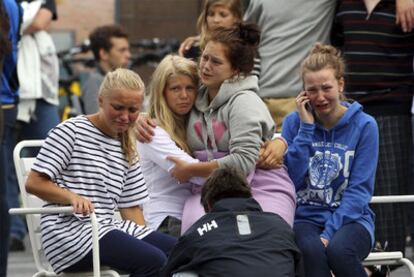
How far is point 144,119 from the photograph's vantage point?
662cm

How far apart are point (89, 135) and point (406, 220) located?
2.58 metres

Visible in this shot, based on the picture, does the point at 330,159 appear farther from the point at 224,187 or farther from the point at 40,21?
the point at 40,21

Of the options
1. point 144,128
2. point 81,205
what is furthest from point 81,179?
point 144,128

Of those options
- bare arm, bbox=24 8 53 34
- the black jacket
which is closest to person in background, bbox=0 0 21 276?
bare arm, bbox=24 8 53 34

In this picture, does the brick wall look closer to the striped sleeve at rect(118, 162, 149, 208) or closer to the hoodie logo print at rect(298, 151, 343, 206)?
the striped sleeve at rect(118, 162, 149, 208)

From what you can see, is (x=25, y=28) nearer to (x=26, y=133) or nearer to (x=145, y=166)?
(x=26, y=133)

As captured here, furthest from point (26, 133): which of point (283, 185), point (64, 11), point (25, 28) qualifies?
point (64, 11)

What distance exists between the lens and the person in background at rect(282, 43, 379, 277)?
6.32 m

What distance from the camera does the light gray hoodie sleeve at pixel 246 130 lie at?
635 centimetres

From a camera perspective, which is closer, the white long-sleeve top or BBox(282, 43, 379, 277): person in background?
BBox(282, 43, 379, 277): person in background

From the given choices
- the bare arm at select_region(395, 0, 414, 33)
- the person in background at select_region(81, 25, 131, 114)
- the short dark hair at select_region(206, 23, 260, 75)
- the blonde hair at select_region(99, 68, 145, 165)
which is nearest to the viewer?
the blonde hair at select_region(99, 68, 145, 165)

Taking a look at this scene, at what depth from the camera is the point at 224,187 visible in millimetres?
5762

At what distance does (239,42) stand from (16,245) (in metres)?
4.47

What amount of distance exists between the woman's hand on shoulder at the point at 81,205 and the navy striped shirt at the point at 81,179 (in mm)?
107
